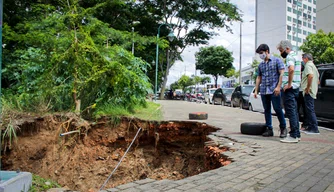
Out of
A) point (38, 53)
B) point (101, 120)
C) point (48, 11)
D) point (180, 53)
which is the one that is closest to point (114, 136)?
point (101, 120)

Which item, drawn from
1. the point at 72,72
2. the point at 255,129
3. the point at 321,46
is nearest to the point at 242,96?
the point at 255,129

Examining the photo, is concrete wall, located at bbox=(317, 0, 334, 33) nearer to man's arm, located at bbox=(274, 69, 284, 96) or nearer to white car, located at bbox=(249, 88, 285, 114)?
white car, located at bbox=(249, 88, 285, 114)

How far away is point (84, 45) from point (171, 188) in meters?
4.56

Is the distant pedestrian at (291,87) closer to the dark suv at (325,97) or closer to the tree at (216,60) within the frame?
the dark suv at (325,97)

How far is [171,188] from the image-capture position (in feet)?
8.79

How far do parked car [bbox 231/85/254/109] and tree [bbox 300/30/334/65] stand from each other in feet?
49.4

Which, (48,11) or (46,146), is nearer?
(46,146)

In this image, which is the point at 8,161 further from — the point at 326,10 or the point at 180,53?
the point at 326,10

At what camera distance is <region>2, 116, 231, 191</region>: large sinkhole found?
5454mm

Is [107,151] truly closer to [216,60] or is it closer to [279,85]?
[279,85]

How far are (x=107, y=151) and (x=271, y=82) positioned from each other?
4.01 metres

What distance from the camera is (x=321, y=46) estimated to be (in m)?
27.9

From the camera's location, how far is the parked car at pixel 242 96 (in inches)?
611

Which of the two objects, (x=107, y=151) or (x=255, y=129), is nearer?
(x=255, y=129)
